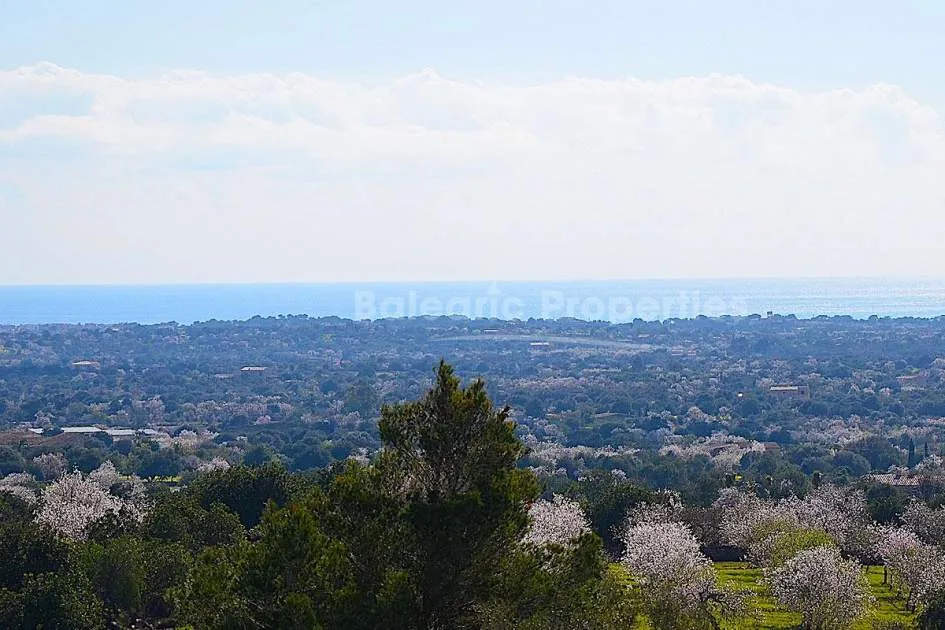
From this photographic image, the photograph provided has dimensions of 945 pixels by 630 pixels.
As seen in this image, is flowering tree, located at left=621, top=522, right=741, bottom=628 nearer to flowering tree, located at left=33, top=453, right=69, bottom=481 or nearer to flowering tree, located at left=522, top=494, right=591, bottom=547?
flowering tree, located at left=522, top=494, right=591, bottom=547

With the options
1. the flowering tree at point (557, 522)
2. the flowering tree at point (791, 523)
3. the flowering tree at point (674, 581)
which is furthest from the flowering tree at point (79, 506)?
the flowering tree at point (791, 523)

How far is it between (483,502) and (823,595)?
15930 mm

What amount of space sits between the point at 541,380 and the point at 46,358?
283ft

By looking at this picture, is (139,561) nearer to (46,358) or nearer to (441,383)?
(441,383)

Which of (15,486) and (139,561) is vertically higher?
(139,561)

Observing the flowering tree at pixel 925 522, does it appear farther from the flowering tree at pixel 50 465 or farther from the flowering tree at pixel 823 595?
the flowering tree at pixel 50 465

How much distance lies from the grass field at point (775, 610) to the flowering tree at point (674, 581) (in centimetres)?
90

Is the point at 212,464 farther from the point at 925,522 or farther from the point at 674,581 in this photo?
the point at 674,581

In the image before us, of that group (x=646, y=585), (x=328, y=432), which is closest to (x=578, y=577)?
(x=646, y=585)

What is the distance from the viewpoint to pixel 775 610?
1298 inches

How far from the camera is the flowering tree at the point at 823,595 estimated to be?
92.0 feet

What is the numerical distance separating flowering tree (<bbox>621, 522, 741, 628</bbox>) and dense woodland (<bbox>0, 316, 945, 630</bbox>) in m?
0.11

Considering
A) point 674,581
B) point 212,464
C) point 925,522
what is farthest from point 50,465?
point 674,581

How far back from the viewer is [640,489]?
154ft
